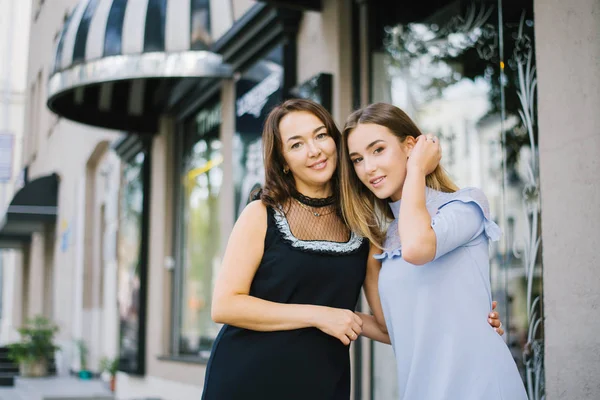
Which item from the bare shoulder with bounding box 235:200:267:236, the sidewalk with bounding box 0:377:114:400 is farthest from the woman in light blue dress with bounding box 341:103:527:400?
the sidewalk with bounding box 0:377:114:400

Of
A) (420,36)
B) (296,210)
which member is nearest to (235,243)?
(296,210)

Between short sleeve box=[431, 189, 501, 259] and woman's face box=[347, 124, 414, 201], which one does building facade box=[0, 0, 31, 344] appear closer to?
woman's face box=[347, 124, 414, 201]

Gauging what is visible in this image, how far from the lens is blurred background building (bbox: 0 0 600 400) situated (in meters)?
3.20

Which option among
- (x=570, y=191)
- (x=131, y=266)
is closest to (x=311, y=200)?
(x=570, y=191)

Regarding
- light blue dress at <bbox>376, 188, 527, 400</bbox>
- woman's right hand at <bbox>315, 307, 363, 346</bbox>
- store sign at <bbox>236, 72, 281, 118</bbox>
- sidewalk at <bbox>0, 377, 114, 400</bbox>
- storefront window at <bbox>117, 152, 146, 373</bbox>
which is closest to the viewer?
light blue dress at <bbox>376, 188, 527, 400</bbox>

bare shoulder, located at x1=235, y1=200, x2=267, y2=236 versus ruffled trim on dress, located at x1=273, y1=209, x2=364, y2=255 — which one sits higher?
bare shoulder, located at x1=235, y1=200, x2=267, y2=236

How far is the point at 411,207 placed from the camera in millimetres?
2189

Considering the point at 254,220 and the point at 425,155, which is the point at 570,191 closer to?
the point at 425,155

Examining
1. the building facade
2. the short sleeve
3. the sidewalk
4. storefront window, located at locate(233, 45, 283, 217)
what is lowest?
the sidewalk

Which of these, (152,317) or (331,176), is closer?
(331,176)

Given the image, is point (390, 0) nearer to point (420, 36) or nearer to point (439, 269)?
point (420, 36)

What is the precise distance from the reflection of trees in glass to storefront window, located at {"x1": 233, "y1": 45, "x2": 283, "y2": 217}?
1.29 meters

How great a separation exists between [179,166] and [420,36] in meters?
5.03

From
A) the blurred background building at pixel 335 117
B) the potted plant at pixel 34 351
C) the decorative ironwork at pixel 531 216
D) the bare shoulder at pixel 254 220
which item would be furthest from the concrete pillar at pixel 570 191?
Answer: the potted plant at pixel 34 351
